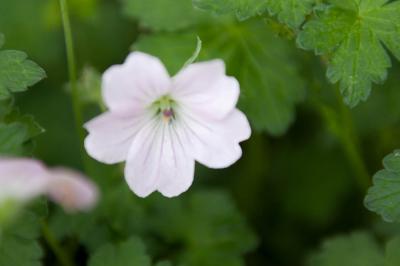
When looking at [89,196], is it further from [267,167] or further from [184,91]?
[267,167]

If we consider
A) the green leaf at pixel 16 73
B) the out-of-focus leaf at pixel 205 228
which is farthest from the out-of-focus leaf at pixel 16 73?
the out-of-focus leaf at pixel 205 228

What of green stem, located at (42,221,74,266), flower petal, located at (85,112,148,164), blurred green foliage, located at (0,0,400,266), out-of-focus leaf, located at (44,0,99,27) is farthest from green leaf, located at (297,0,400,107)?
out-of-focus leaf, located at (44,0,99,27)

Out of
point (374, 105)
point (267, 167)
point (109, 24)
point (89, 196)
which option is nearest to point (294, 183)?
point (267, 167)

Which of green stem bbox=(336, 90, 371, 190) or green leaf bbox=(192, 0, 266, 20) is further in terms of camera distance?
green stem bbox=(336, 90, 371, 190)

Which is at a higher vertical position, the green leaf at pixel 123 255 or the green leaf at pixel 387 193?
the green leaf at pixel 387 193

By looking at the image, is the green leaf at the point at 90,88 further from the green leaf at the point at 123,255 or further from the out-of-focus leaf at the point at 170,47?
the green leaf at the point at 123,255

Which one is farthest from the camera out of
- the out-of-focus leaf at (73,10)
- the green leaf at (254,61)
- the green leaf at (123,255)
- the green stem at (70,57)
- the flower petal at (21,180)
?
the out-of-focus leaf at (73,10)

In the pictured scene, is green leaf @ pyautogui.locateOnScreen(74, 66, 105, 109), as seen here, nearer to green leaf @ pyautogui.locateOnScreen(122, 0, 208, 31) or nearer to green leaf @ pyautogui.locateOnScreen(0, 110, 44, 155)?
green leaf @ pyautogui.locateOnScreen(122, 0, 208, 31)
